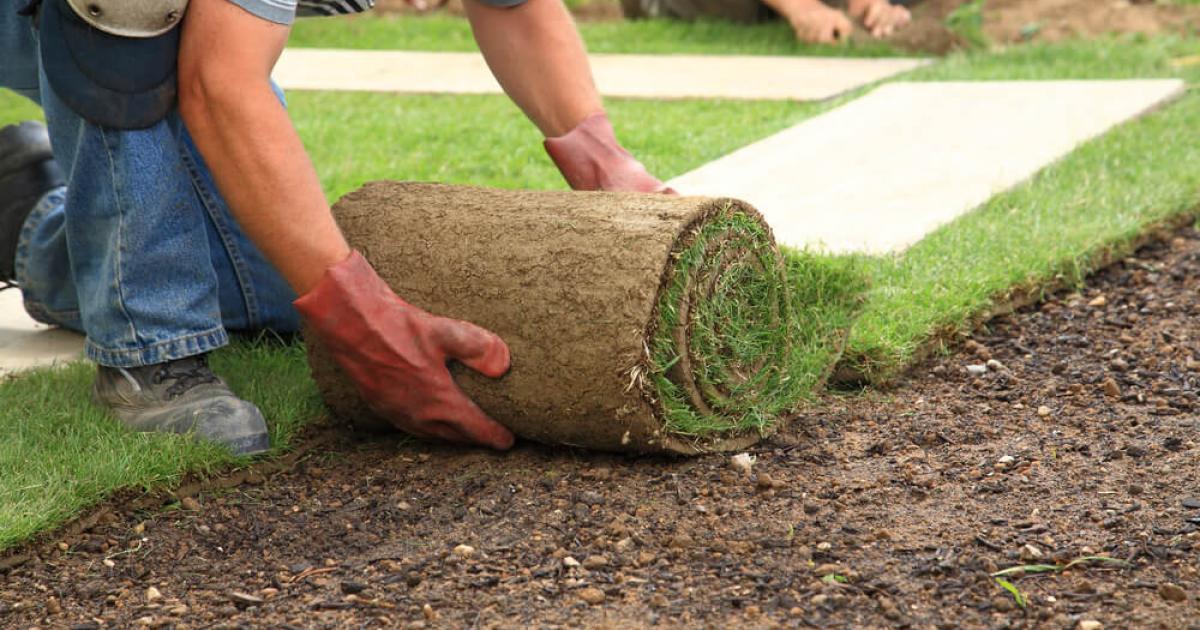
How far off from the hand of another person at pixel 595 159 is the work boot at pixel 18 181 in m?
1.17

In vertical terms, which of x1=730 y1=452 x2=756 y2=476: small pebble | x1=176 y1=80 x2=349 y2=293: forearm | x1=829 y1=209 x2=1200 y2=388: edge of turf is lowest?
x1=829 y1=209 x2=1200 y2=388: edge of turf

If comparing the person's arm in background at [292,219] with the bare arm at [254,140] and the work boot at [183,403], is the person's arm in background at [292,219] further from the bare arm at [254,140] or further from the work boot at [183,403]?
the work boot at [183,403]

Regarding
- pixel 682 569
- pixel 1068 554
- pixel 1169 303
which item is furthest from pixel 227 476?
pixel 1169 303

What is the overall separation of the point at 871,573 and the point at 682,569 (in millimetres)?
277

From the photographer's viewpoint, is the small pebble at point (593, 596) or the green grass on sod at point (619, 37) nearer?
the small pebble at point (593, 596)

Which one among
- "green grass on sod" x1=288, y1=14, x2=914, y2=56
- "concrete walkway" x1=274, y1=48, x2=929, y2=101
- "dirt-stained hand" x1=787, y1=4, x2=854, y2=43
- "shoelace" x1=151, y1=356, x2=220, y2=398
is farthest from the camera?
"green grass on sod" x1=288, y1=14, x2=914, y2=56

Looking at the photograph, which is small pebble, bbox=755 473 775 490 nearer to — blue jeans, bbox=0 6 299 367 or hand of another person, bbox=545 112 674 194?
hand of another person, bbox=545 112 674 194

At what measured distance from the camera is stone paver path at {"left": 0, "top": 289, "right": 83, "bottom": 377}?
123 inches

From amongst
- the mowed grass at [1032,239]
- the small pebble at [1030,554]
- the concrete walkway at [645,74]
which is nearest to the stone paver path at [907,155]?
the mowed grass at [1032,239]

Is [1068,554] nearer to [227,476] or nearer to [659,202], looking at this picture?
[659,202]

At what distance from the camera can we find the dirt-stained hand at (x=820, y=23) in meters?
4.50

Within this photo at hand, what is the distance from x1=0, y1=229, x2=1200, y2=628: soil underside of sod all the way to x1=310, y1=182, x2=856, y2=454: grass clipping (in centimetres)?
9

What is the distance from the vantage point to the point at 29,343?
10.8 feet

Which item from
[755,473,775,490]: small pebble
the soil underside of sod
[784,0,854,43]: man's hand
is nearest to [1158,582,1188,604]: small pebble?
the soil underside of sod
